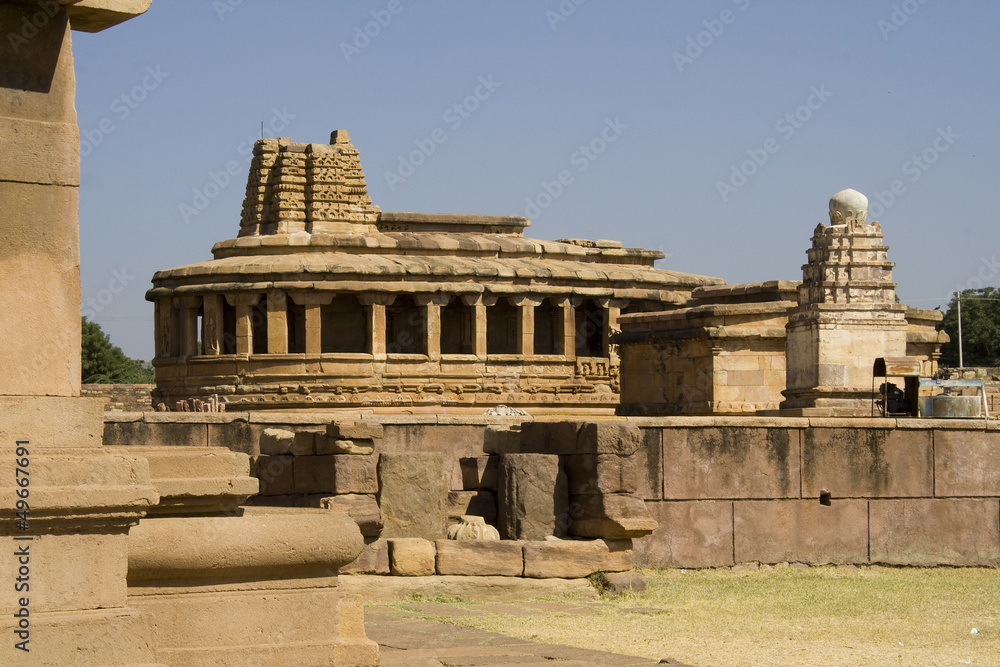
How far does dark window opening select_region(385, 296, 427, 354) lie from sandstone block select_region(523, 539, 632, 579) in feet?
76.9

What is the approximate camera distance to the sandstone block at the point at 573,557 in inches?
438

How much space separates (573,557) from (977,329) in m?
66.2

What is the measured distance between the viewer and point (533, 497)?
38.3ft

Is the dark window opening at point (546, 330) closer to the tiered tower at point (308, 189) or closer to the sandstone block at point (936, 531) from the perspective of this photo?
the tiered tower at point (308, 189)

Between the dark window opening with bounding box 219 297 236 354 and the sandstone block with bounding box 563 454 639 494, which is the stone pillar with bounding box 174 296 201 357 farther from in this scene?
the sandstone block with bounding box 563 454 639 494

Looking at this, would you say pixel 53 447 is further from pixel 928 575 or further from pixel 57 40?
pixel 928 575

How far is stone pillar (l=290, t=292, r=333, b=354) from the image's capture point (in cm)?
3278

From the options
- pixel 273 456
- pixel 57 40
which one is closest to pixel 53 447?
pixel 57 40

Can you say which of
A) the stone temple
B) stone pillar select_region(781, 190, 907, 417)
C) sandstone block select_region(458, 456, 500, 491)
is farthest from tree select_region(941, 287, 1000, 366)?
sandstone block select_region(458, 456, 500, 491)

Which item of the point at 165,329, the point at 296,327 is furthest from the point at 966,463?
the point at 165,329

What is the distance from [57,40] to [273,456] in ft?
22.1

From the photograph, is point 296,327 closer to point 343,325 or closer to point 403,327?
point 343,325

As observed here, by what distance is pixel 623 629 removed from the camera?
9.28 metres

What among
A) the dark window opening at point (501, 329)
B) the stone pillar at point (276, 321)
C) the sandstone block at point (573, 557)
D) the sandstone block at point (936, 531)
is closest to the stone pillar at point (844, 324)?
the sandstone block at point (936, 531)
